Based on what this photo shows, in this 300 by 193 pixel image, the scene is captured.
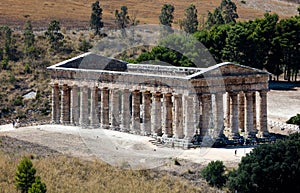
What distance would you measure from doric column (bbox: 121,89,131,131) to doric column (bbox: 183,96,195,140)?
924 centimetres

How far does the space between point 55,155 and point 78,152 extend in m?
2.41

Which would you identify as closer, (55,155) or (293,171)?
(293,171)

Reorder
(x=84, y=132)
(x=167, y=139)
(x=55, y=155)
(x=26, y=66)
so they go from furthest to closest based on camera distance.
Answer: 1. (x=26, y=66)
2. (x=84, y=132)
3. (x=167, y=139)
4. (x=55, y=155)

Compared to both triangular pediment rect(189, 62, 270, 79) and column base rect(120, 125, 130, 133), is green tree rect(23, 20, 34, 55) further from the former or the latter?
triangular pediment rect(189, 62, 270, 79)

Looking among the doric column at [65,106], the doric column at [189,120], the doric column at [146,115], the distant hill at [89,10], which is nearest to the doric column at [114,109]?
the doric column at [146,115]

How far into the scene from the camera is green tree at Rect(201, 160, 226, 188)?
5669 cm

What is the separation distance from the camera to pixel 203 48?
326 feet

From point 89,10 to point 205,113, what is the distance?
7870 centimetres

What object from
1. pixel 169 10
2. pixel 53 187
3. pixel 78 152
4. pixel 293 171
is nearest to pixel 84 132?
pixel 78 152

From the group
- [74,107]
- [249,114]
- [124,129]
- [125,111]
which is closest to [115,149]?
[124,129]

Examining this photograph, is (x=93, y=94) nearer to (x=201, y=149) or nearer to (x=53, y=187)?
(x=201, y=149)

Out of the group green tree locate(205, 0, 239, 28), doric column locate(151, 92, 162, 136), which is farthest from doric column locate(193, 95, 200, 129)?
green tree locate(205, 0, 239, 28)

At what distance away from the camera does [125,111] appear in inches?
2963

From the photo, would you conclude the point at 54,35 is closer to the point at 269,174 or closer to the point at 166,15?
the point at 166,15
